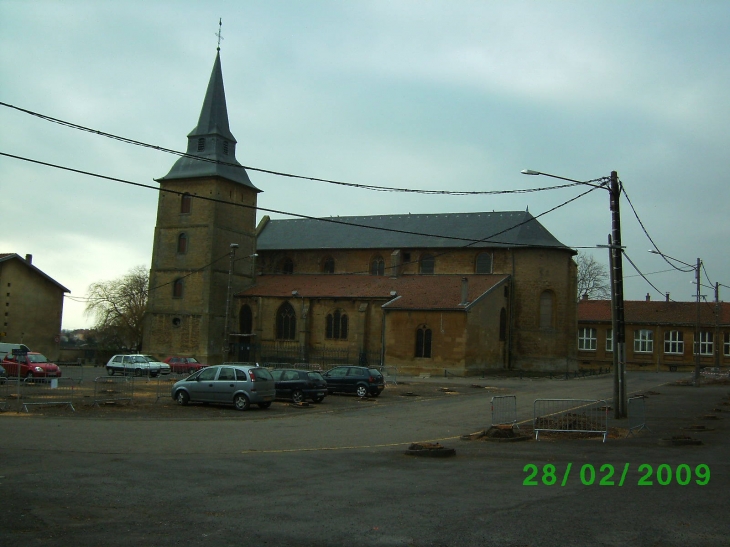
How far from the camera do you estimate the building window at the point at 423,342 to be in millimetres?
50219

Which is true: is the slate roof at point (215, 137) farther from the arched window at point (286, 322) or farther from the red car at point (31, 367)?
the red car at point (31, 367)

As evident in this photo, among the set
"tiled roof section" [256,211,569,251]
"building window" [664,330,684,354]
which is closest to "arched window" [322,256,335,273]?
"tiled roof section" [256,211,569,251]

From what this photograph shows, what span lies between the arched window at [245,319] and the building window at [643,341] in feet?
119

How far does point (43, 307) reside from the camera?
5138cm

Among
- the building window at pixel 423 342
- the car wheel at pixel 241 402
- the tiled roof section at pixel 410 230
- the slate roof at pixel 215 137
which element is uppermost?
the slate roof at pixel 215 137

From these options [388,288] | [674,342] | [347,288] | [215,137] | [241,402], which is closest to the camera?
[241,402]

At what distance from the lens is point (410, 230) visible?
62.2 metres

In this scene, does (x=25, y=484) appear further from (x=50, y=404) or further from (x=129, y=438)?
(x=50, y=404)

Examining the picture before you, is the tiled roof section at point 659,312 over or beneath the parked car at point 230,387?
over

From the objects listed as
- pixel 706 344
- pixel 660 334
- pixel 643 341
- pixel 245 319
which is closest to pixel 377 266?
pixel 245 319

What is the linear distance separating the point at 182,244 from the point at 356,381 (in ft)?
109

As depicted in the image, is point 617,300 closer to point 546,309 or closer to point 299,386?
point 299,386

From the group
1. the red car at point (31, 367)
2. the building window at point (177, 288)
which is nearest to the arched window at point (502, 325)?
the building window at point (177, 288)

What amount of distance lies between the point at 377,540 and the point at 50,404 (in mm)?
17079
